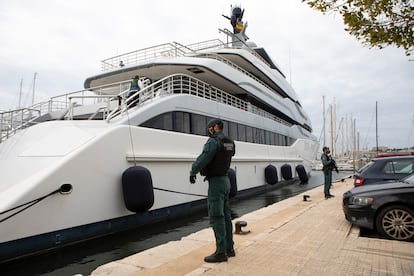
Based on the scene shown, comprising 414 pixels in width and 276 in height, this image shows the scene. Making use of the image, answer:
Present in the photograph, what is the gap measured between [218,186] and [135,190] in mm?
3252

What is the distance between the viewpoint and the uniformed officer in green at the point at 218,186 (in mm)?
3686

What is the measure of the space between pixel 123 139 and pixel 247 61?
1170cm

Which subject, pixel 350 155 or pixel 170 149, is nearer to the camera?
pixel 170 149

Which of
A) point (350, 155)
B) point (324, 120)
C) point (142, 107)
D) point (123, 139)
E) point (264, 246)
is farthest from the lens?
point (350, 155)

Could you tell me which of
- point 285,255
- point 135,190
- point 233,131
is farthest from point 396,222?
point 233,131

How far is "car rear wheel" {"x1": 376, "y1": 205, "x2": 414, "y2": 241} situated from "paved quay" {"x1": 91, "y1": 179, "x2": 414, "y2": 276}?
13.9 inches

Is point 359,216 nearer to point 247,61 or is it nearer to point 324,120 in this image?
point 247,61

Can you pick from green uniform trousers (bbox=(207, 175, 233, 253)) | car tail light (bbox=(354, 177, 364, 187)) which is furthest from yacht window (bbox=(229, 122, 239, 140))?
green uniform trousers (bbox=(207, 175, 233, 253))

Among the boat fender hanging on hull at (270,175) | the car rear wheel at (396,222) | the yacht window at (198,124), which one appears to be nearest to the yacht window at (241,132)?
the boat fender hanging on hull at (270,175)

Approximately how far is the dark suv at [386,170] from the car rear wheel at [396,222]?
254cm

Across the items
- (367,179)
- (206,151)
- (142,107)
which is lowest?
(367,179)

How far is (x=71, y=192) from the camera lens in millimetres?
5516

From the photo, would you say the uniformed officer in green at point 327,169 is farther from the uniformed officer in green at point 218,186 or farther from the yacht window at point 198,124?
the uniformed officer in green at point 218,186

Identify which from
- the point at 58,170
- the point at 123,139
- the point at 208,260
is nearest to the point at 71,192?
the point at 58,170
